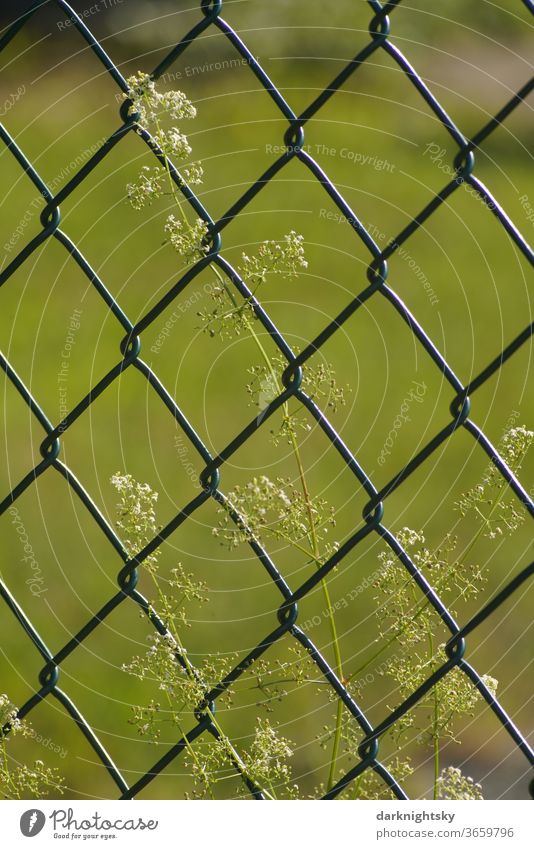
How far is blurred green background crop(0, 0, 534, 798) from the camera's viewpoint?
2.24 m

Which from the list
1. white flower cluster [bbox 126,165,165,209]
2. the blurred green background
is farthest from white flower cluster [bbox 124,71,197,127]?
the blurred green background

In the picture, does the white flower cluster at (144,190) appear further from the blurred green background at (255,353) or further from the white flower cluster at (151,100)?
the blurred green background at (255,353)

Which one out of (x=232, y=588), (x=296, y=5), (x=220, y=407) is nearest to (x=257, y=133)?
(x=296, y=5)

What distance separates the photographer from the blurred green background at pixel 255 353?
2236 mm

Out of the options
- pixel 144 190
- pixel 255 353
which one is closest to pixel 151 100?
pixel 144 190

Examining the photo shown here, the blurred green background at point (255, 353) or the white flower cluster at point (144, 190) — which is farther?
the blurred green background at point (255, 353)

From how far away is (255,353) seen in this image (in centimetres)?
387

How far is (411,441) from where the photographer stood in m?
3.45

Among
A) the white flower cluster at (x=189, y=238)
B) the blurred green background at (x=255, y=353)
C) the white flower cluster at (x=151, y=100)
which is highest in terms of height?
the blurred green background at (x=255, y=353)

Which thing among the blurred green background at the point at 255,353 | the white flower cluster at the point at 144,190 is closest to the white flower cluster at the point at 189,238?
the white flower cluster at the point at 144,190

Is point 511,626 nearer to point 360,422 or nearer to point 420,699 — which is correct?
point 360,422

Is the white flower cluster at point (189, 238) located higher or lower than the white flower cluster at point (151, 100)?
lower

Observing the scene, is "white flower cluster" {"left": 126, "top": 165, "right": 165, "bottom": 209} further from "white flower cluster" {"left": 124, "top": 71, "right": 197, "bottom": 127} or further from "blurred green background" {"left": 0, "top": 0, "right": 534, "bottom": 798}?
"blurred green background" {"left": 0, "top": 0, "right": 534, "bottom": 798}
